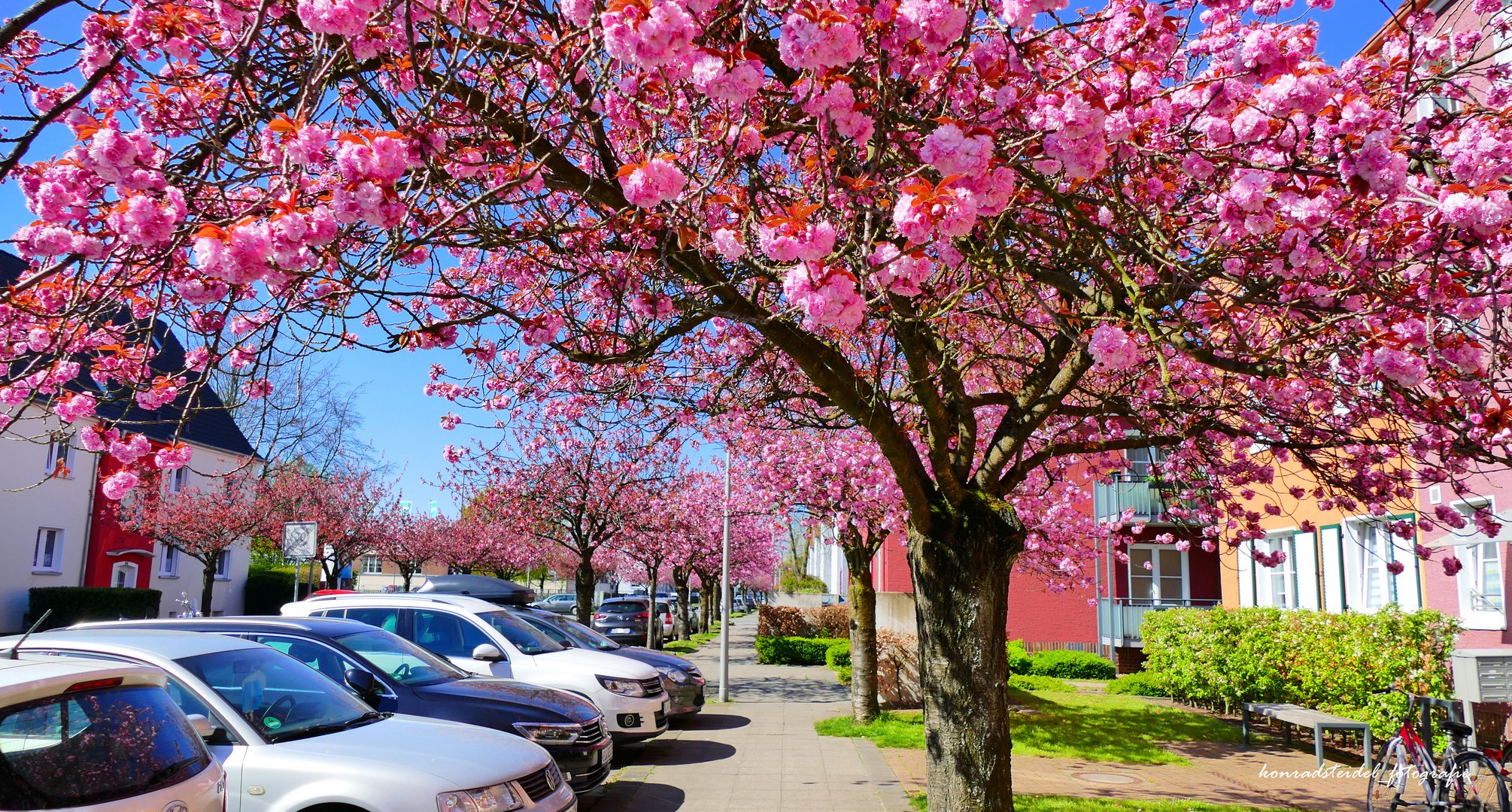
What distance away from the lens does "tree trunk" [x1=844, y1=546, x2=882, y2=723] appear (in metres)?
13.5

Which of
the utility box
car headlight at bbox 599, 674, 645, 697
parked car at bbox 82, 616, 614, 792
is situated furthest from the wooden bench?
parked car at bbox 82, 616, 614, 792

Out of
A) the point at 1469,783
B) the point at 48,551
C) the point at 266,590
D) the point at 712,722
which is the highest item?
the point at 48,551

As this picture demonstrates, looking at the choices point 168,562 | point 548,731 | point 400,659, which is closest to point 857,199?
point 548,731

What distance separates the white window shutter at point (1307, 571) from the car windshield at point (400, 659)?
15122 mm

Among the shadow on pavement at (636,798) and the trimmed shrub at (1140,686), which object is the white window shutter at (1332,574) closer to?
the trimmed shrub at (1140,686)

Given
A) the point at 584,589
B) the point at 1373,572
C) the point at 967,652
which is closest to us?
the point at 967,652

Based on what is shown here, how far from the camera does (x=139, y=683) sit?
12.2 feet

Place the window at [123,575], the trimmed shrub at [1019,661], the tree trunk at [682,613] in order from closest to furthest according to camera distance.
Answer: the trimmed shrub at [1019,661]
the window at [123,575]
the tree trunk at [682,613]

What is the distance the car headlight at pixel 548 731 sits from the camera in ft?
23.4

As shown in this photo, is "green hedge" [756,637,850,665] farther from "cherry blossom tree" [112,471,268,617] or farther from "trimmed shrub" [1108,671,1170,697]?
"cherry blossom tree" [112,471,268,617]

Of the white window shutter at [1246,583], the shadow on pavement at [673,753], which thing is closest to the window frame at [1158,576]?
the white window shutter at [1246,583]

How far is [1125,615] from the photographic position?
2309 centimetres

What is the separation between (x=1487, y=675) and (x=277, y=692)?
11132 millimetres

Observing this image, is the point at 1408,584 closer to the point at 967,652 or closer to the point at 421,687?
the point at 967,652
